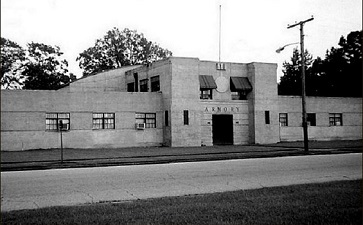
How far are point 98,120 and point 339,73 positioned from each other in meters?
44.1

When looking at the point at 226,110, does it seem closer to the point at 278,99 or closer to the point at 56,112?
the point at 278,99

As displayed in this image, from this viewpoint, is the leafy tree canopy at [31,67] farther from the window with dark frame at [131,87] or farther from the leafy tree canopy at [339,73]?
the leafy tree canopy at [339,73]

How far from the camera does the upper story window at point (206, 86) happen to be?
32844 millimetres

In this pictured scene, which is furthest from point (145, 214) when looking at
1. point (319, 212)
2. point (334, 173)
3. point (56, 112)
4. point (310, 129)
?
point (310, 129)

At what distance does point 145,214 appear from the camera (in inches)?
278

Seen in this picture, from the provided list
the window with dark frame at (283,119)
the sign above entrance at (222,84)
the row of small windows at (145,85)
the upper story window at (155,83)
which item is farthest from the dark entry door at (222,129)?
the window with dark frame at (283,119)

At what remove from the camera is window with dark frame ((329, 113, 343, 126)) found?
132ft

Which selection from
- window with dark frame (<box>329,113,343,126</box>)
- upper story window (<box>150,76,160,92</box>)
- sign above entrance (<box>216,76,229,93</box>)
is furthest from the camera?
window with dark frame (<box>329,113,343,126</box>)

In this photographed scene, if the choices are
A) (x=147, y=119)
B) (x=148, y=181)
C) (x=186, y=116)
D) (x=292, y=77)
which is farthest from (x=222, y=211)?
(x=292, y=77)

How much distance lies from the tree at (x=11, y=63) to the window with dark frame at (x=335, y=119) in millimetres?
38796

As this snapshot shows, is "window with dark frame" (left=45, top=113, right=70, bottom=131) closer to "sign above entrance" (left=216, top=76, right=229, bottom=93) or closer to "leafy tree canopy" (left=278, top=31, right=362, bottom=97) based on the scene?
"sign above entrance" (left=216, top=76, right=229, bottom=93)

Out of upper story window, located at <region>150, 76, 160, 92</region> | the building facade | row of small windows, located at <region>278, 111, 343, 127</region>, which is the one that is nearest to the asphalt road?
the building facade

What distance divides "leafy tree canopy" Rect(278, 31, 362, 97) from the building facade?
22533 millimetres

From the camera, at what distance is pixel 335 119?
40469 mm
